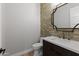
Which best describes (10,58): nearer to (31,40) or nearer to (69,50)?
(69,50)

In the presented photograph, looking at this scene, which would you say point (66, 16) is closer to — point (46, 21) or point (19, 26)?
point (46, 21)

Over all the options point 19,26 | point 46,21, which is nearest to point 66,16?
point 46,21

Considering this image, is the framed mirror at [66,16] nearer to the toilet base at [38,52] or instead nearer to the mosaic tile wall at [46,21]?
the mosaic tile wall at [46,21]

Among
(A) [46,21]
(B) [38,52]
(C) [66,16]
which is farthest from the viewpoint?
(A) [46,21]

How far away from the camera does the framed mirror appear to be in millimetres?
2325

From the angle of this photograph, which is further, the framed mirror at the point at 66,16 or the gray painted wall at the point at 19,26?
the gray painted wall at the point at 19,26

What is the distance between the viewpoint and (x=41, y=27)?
13.0 ft

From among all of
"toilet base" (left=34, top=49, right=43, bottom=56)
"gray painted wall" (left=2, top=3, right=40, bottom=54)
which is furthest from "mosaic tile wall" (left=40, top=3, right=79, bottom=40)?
"toilet base" (left=34, top=49, right=43, bottom=56)

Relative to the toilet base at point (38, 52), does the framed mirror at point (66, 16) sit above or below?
above

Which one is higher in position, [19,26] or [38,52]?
[19,26]

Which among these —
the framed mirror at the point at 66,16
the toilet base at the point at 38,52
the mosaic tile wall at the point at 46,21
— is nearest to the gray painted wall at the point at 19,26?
the mosaic tile wall at the point at 46,21

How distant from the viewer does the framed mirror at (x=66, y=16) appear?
7.63ft

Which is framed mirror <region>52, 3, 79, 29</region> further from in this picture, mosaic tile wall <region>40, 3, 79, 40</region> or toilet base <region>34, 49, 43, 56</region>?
toilet base <region>34, 49, 43, 56</region>

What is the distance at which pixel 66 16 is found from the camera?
2.64m
